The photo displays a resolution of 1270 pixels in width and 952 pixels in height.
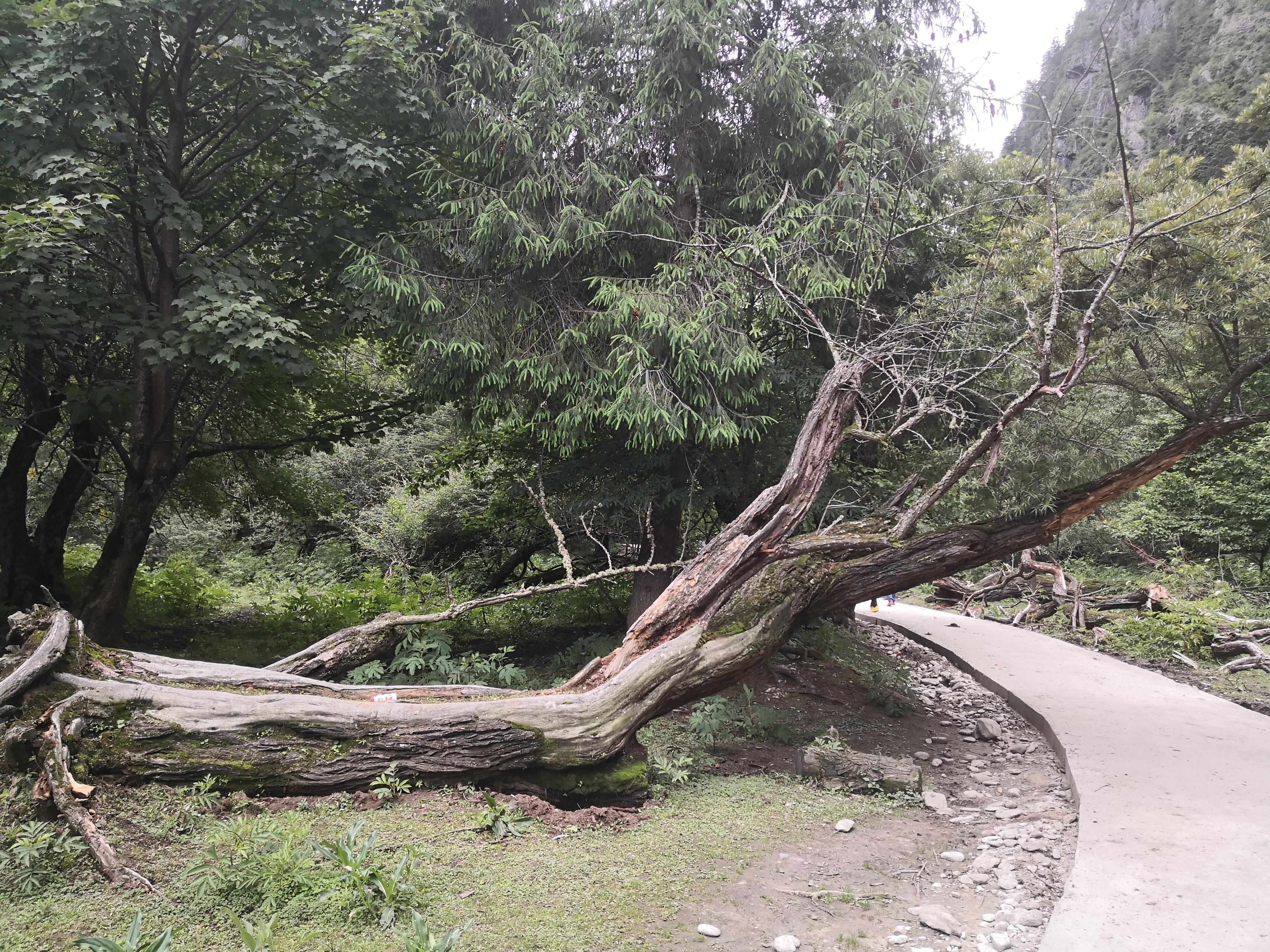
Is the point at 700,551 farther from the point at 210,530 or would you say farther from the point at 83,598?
the point at 210,530

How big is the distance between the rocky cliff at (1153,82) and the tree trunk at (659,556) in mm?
4146

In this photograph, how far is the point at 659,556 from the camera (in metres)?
7.30

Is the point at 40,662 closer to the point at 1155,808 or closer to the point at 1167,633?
the point at 1155,808

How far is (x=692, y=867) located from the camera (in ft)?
11.6

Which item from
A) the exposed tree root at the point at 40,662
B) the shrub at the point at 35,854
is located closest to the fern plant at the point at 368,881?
the shrub at the point at 35,854

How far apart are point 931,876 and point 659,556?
4.03 m

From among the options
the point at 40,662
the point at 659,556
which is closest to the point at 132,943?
the point at 40,662

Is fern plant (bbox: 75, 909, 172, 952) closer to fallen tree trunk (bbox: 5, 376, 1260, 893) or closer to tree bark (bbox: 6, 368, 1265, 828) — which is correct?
fallen tree trunk (bbox: 5, 376, 1260, 893)

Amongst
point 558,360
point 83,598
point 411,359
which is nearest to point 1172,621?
point 558,360

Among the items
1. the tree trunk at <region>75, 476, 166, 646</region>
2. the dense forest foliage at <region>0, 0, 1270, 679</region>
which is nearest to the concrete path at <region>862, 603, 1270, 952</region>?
the dense forest foliage at <region>0, 0, 1270, 679</region>

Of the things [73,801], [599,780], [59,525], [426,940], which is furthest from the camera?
[59,525]

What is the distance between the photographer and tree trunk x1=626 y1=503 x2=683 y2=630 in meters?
7.11

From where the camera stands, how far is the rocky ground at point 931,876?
3.01m

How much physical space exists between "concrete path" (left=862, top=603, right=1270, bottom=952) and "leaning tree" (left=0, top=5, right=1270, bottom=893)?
5.48 ft
